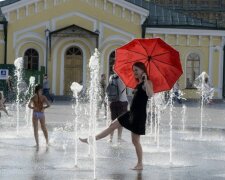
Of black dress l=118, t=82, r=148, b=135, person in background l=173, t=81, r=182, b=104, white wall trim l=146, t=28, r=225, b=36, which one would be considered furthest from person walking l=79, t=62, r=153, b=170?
white wall trim l=146, t=28, r=225, b=36

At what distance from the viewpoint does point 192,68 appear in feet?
127

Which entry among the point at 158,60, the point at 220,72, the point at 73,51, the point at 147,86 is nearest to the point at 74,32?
the point at 73,51

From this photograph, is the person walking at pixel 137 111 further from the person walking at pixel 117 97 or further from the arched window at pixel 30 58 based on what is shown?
the arched window at pixel 30 58

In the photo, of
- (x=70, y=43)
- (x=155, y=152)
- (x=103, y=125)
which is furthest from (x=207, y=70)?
(x=155, y=152)

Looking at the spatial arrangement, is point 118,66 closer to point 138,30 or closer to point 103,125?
point 103,125

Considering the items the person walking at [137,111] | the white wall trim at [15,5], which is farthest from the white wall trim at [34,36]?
the person walking at [137,111]

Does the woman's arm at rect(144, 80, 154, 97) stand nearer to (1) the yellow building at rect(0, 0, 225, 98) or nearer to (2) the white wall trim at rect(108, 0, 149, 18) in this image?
(1) the yellow building at rect(0, 0, 225, 98)

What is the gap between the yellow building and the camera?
3697cm

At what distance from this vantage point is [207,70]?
38.6 metres

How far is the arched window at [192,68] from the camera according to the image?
127 ft

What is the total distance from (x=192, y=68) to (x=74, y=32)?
7.39 metres

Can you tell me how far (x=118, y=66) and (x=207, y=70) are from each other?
1122 inches

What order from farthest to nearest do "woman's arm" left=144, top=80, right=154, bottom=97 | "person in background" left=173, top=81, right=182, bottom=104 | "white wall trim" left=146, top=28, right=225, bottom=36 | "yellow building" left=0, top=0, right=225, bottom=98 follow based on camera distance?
"white wall trim" left=146, top=28, right=225, bottom=36
"yellow building" left=0, top=0, right=225, bottom=98
"person in background" left=173, top=81, right=182, bottom=104
"woman's arm" left=144, top=80, right=154, bottom=97

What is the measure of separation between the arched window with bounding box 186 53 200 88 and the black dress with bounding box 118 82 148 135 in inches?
1151
